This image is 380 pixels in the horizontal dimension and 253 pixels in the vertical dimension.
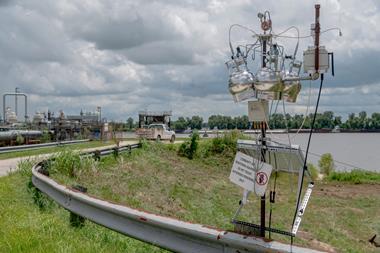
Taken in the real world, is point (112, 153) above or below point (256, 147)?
below

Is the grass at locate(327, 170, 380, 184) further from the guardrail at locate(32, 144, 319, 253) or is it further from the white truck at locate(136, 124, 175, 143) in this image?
the guardrail at locate(32, 144, 319, 253)

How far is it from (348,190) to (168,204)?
12.3 meters

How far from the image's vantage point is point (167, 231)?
5.54 metres

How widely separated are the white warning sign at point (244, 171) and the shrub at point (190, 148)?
25841 millimetres

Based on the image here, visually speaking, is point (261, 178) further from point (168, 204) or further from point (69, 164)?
point (168, 204)

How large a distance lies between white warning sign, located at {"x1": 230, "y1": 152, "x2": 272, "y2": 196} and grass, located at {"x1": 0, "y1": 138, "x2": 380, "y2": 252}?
2.70 ft

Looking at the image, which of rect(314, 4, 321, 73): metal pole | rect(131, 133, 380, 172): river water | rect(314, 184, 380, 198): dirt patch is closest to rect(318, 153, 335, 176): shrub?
rect(131, 133, 380, 172): river water

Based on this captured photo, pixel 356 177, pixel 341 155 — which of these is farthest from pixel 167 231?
pixel 341 155

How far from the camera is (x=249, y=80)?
500cm

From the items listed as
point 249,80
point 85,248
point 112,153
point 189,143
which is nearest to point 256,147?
point 249,80

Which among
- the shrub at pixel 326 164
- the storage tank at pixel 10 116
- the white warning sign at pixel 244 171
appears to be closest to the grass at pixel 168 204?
the white warning sign at pixel 244 171

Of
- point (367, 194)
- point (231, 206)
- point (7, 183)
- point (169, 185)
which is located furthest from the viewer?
point (367, 194)

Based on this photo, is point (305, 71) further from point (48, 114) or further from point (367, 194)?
point (48, 114)

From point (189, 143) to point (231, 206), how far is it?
13.4 meters
